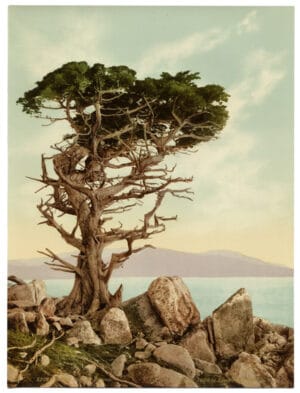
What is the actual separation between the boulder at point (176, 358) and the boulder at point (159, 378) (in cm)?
7

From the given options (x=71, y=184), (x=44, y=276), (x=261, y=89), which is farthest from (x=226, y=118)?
(x=44, y=276)

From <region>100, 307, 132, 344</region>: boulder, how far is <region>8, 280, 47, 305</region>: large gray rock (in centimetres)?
71

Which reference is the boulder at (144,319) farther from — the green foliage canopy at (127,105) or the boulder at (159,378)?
the green foliage canopy at (127,105)

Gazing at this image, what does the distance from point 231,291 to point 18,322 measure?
201cm

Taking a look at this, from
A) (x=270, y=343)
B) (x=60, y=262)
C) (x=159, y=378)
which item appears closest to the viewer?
(x=159, y=378)

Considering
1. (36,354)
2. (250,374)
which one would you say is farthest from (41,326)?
(250,374)

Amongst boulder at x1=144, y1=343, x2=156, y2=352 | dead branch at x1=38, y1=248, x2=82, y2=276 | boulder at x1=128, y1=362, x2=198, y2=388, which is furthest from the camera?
dead branch at x1=38, y1=248, x2=82, y2=276

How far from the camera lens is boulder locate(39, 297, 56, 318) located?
15.9 feet

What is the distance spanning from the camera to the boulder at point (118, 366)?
4477 mm

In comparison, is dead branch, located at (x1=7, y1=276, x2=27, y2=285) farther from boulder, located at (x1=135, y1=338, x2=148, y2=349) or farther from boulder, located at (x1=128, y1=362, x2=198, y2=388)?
boulder, located at (x1=128, y1=362, x2=198, y2=388)

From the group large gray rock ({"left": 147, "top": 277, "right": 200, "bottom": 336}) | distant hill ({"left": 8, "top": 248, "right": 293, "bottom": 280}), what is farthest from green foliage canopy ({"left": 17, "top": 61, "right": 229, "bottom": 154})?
large gray rock ({"left": 147, "top": 277, "right": 200, "bottom": 336})

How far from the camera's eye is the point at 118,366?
4.49 metres

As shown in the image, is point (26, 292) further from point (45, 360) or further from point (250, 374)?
point (250, 374)

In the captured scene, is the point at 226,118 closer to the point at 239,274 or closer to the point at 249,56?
the point at 249,56
